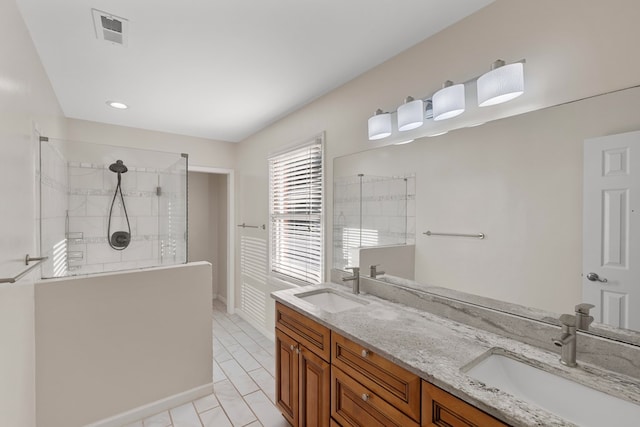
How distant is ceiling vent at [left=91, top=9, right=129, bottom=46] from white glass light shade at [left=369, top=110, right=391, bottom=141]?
1.56 m

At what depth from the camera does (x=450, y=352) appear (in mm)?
1183

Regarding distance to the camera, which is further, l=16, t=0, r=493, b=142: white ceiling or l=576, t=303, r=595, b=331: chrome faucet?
l=16, t=0, r=493, b=142: white ceiling

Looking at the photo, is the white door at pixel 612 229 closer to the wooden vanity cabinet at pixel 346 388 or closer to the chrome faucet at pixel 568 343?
the chrome faucet at pixel 568 343

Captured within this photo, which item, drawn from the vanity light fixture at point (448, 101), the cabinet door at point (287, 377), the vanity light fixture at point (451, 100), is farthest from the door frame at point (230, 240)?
the vanity light fixture at point (448, 101)

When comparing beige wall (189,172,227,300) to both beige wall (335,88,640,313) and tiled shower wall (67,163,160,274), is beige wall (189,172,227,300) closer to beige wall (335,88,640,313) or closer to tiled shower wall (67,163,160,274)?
tiled shower wall (67,163,160,274)

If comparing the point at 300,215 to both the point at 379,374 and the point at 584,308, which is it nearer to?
the point at 379,374

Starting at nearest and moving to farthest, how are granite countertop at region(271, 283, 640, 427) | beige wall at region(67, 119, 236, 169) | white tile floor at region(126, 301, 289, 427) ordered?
granite countertop at region(271, 283, 640, 427) → white tile floor at region(126, 301, 289, 427) → beige wall at region(67, 119, 236, 169)

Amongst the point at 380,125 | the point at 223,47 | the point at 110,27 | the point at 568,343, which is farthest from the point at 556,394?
the point at 110,27

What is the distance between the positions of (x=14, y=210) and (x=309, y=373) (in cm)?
173

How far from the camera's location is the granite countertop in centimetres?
87

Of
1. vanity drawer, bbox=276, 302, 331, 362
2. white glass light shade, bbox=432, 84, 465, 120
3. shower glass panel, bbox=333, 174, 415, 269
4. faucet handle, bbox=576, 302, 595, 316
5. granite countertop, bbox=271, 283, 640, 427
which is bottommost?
vanity drawer, bbox=276, 302, 331, 362

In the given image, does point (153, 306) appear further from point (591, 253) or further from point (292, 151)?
point (591, 253)

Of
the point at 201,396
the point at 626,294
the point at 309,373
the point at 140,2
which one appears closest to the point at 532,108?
the point at 626,294

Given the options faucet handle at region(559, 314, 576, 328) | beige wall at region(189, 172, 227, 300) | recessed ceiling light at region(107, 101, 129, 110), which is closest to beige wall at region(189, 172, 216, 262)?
beige wall at region(189, 172, 227, 300)
